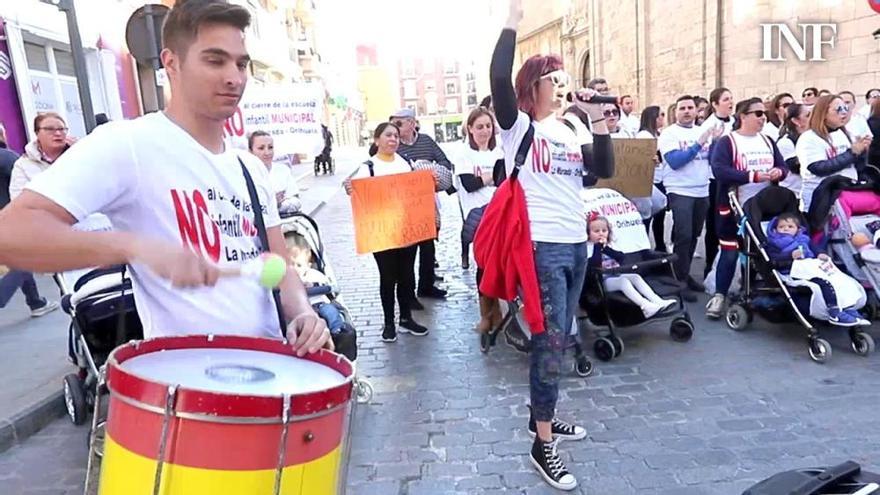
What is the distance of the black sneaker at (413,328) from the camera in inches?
233

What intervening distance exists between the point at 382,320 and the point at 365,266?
2.92 m

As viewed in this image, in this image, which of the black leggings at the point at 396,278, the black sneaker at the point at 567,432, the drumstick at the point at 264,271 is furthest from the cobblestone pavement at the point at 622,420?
the drumstick at the point at 264,271

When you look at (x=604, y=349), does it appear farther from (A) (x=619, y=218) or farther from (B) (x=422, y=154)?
(B) (x=422, y=154)

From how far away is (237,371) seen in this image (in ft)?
5.20

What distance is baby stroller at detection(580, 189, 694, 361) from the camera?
508 centimetres

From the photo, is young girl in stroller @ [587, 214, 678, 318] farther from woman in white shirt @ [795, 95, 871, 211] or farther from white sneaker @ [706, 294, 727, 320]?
woman in white shirt @ [795, 95, 871, 211]

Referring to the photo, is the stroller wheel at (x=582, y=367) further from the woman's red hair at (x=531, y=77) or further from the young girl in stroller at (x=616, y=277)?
the woman's red hair at (x=531, y=77)

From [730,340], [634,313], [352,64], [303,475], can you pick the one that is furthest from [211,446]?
[352,64]

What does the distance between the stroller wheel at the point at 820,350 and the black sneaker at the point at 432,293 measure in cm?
353

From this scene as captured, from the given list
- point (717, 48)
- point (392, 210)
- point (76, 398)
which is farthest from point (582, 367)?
point (717, 48)

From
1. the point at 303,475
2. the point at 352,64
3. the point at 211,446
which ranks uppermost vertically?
the point at 352,64

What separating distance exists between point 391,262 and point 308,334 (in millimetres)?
4175

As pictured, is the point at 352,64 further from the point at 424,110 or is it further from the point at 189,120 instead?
the point at 189,120

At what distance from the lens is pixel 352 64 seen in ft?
329
